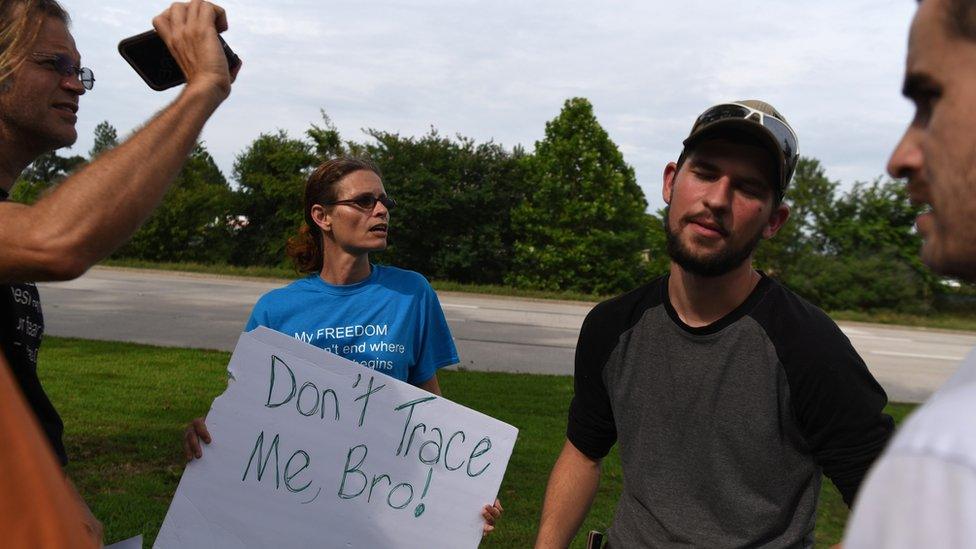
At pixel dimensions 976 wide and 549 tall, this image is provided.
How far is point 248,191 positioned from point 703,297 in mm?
32048

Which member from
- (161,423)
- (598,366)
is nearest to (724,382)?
(598,366)

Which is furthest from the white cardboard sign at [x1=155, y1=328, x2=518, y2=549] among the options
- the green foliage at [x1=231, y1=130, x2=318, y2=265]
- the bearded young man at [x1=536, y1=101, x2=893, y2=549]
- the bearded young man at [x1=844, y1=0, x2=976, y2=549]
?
the green foliage at [x1=231, y1=130, x2=318, y2=265]

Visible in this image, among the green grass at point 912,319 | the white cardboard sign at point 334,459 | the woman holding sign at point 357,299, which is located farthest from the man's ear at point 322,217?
the green grass at point 912,319

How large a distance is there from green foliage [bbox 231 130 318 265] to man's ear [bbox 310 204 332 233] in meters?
27.6

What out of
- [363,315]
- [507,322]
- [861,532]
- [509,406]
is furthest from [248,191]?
[861,532]

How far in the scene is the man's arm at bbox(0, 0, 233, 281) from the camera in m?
1.61

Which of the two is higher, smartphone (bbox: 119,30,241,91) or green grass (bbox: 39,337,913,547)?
smartphone (bbox: 119,30,241,91)

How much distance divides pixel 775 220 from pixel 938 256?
173 centimetres

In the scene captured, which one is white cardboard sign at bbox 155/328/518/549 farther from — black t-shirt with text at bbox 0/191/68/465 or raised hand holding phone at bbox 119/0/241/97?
raised hand holding phone at bbox 119/0/241/97

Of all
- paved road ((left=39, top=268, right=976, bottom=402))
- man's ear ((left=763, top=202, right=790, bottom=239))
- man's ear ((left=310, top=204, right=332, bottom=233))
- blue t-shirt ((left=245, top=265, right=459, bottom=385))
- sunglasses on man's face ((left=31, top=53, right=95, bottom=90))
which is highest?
sunglasses on man's face ((left=31, top=53, right=95, bottom=90))

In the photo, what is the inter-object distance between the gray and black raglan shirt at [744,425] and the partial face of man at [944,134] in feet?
4.65

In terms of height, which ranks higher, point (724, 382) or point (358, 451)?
point (724, 382)

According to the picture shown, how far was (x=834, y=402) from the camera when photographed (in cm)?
219

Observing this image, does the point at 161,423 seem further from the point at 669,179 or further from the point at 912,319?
the point at 912,319
